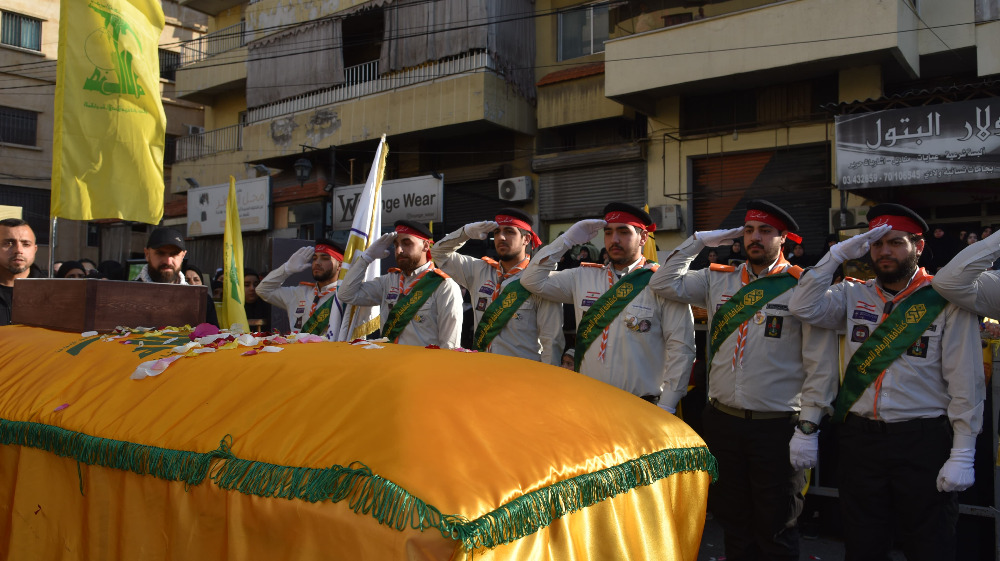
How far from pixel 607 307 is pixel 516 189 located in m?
11.7

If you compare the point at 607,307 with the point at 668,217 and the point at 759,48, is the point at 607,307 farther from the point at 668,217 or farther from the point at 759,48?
the point at 668,217

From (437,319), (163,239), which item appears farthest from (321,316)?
(163,239)

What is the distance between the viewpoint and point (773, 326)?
4078 mm

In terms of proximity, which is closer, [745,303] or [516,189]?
[745,303]

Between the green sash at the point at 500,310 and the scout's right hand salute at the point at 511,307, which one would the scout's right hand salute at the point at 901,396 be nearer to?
the scout's right hand salute at the point at 511,307

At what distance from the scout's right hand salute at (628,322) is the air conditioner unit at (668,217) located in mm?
9575

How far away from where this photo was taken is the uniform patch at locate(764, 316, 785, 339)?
4074mm

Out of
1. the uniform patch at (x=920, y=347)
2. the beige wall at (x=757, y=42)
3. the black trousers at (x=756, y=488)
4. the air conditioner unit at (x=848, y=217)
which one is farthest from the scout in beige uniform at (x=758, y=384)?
the beige wall at (x=757, y=42)

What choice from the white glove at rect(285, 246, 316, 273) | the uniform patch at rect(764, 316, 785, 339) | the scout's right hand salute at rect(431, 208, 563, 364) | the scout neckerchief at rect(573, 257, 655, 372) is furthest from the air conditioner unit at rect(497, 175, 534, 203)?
the uniform patch at rect(764, 316, 785, 339)

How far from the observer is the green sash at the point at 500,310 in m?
5.08

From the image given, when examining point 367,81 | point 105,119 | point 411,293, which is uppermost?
point 367,81

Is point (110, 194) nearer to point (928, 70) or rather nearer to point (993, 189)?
point (993, 189)

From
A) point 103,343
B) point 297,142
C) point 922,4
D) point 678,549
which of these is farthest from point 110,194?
point 297,142

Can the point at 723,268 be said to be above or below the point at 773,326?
above
